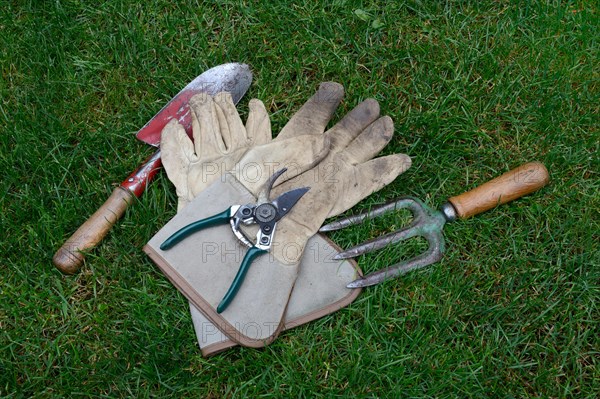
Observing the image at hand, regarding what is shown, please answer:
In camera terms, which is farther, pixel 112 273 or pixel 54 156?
pixel 54 156

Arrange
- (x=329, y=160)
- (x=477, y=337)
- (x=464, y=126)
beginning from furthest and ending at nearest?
(x=464, y=126)
(x=329, y=160)
(x=477, y=337)

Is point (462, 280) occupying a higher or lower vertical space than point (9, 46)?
lower

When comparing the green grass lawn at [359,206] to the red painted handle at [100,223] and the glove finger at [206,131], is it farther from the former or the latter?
the glove finger at [206,131]

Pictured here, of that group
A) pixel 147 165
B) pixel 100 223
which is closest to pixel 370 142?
pixel 147 165

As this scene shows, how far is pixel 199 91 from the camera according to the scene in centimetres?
293

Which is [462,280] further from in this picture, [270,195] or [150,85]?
[150,85]

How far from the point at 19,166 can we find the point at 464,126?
2078 mm

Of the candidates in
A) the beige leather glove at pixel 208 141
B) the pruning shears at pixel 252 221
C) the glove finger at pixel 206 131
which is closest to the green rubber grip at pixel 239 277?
the pruning shears at pixel 252 221

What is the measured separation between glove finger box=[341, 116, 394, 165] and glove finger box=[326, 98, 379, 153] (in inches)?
1.1

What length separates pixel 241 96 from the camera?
2.97 m

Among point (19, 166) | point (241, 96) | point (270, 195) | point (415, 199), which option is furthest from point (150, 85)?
point (415, 199)

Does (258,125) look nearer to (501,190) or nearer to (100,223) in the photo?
(100,223)

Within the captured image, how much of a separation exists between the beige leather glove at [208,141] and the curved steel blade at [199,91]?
0.39 feet

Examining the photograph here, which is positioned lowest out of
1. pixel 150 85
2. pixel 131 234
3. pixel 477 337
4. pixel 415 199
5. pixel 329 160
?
pixel 477 337
